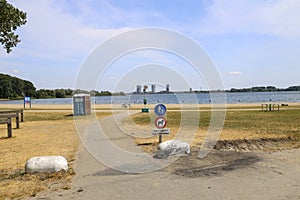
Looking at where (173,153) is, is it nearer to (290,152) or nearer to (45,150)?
(290,152)

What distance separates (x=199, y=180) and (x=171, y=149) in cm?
230

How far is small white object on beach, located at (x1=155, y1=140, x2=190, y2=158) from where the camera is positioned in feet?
26.5

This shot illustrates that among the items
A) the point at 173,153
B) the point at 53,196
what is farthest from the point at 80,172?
the point at 173,153

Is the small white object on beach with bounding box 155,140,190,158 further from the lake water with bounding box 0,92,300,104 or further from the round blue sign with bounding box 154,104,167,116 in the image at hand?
the lake water with bounding box 0,92,300,104

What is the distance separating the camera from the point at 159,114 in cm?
1030

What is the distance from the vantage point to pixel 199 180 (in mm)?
5902

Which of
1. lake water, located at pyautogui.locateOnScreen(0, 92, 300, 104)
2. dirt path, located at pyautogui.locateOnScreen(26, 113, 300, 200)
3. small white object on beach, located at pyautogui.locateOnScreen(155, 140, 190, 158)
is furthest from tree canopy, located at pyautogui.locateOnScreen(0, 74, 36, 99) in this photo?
dirt path, located at pyautogui.locateOnScreen(26, 113, 300, 200)

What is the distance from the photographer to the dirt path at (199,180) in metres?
5.09

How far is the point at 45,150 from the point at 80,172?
3.57m

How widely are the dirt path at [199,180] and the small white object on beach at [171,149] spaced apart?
37 centimetres

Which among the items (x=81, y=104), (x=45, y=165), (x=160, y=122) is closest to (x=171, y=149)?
(x=160, y=122)

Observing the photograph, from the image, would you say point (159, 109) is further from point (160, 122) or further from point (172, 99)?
point (172, 99)

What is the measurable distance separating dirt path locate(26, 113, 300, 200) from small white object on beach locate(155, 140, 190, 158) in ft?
Answer: 1.20

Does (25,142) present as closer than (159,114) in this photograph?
No
